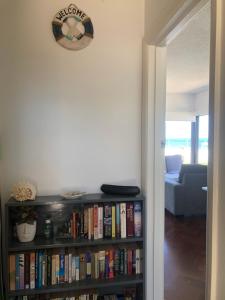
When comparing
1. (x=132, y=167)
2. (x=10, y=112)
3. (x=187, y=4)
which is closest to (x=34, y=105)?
(x=10, y=112)

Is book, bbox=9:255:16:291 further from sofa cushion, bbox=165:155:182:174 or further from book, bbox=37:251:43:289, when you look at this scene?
sofa cushion, bbox=165:155:182:174

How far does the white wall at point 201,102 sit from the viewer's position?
5.91 metres

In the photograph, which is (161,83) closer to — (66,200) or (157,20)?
(157,20)

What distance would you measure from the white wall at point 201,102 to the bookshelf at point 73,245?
15.7 feet

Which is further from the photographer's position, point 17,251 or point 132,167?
point 132,167

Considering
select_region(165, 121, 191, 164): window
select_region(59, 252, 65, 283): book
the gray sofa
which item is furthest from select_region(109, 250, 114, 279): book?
select_region(165, 121, 191, 164): window

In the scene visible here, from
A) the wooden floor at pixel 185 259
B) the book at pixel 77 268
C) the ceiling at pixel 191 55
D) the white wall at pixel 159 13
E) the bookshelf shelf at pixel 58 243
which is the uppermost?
the ceiling at pixel 191 55

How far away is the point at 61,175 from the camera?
1877 mm

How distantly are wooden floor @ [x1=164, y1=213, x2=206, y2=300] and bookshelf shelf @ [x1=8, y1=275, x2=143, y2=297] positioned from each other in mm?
574

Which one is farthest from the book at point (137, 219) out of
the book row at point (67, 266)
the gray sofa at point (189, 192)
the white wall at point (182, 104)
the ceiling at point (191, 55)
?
the white wall at point (182, 104)

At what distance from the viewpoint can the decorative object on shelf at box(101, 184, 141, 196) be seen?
1785mm

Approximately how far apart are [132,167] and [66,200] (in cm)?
58

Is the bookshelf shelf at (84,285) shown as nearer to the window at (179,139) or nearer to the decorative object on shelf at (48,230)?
the decorative object on shelf at (48,230)

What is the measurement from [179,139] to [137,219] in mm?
5111
